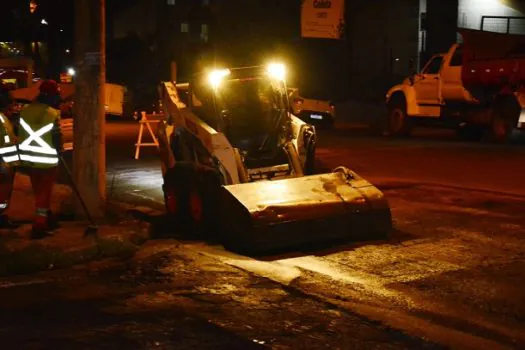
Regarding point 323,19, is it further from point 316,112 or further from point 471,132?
point 471,132

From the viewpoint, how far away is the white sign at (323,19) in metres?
36.5

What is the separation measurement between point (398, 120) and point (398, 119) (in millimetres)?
30

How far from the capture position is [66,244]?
367 inches

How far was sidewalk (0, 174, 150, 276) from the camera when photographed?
8.70 metres

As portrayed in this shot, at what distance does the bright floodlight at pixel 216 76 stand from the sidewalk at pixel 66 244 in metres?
2.06

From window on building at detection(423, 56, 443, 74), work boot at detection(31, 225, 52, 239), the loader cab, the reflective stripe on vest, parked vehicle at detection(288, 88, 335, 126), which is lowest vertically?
work boot at detection(31, 225, 52, 239)

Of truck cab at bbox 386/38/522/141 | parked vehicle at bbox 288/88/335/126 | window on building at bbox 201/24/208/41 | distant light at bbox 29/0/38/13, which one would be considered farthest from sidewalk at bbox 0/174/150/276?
window on building at bbox 201/24/208/41

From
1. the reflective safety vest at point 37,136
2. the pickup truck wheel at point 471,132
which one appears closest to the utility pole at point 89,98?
the reflective safety vest at point 37,136

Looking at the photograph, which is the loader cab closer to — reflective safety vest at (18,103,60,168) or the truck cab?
reflective safety vest at (18,103,60,168)

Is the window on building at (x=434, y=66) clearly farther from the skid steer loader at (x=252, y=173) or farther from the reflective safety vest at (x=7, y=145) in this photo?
the reflective safety vest at (x=7, y=145)

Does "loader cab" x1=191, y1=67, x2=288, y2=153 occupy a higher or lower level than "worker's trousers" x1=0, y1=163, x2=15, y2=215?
higher

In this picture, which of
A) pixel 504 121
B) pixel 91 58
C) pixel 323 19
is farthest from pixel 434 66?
pixel 91 58

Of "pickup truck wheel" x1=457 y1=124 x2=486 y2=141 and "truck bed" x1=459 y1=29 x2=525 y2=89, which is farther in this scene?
"pickup truck wheel" x1=457 y1=124 x2=486 y2=141

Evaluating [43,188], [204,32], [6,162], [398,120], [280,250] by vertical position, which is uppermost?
[204,32]
